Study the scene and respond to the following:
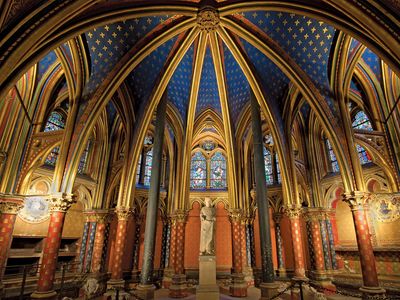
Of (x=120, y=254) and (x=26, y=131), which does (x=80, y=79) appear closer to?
(x=26, y=131)

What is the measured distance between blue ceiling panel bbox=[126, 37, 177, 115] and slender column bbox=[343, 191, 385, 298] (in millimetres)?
10123

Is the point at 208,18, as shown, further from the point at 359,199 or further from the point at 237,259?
the point at 237,259

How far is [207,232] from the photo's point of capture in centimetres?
980

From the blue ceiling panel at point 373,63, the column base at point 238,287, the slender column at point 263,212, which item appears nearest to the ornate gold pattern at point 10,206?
the slender column at point 263,212

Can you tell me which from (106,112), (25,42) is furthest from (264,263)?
(106,112)

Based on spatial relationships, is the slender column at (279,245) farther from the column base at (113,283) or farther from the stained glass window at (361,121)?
the column base at (113,283)

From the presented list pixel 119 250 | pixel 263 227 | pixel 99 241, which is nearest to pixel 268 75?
pixel 263 227

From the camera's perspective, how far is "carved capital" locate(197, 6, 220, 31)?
10.3 m

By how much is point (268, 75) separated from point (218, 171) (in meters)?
9.93

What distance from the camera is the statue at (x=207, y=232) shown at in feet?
31.4

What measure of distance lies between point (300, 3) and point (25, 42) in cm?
810

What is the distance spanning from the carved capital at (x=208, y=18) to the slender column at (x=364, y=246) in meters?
8.58

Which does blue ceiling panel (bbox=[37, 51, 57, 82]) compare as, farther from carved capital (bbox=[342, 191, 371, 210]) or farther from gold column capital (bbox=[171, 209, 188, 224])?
carved capital (bbox=[342, 191, 371, 210])

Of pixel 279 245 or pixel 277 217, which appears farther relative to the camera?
pixel 277 217
